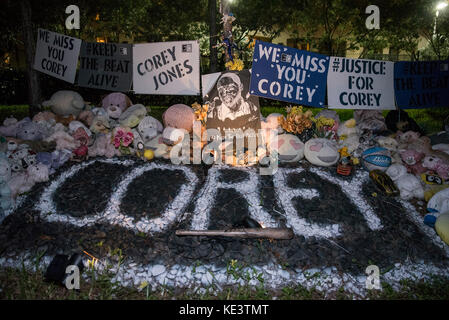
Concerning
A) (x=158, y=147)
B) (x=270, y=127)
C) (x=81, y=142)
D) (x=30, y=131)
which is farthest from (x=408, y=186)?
(x=30, y=131)

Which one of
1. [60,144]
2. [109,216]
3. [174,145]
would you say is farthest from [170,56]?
[109,216]

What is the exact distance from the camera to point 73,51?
18.8 feet

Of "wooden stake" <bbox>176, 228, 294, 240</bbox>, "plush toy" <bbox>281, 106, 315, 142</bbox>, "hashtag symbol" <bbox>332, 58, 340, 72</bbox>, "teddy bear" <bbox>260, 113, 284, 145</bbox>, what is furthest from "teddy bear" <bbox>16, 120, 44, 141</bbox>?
"hashtag symbol" <bbox>332, 58, 340, 72</bbox>

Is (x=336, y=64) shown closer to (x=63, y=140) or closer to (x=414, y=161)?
(x=414, y=161)

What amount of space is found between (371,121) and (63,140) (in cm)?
534

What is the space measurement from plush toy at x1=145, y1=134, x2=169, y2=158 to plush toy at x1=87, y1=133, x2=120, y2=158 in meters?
0.56

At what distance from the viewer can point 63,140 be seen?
463cm

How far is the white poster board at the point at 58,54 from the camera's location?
5.76 m

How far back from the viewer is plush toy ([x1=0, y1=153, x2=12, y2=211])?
11.8ft

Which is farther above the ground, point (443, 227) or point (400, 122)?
point (400, 122)

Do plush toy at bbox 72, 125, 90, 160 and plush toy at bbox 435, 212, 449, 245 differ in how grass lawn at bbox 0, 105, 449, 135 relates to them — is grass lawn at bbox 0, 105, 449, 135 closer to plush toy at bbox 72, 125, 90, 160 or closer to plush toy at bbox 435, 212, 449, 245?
plush toy at bbox 72, 125, 90, 160

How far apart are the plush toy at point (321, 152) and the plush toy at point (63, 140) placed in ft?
12.2

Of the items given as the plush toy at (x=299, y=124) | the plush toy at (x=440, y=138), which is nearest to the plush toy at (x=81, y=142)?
the plush toy at (x=299, y=124)

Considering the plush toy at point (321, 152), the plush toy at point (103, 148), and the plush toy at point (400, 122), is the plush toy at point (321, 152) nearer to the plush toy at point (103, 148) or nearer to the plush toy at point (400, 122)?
the plush toy at point (400, 122)
